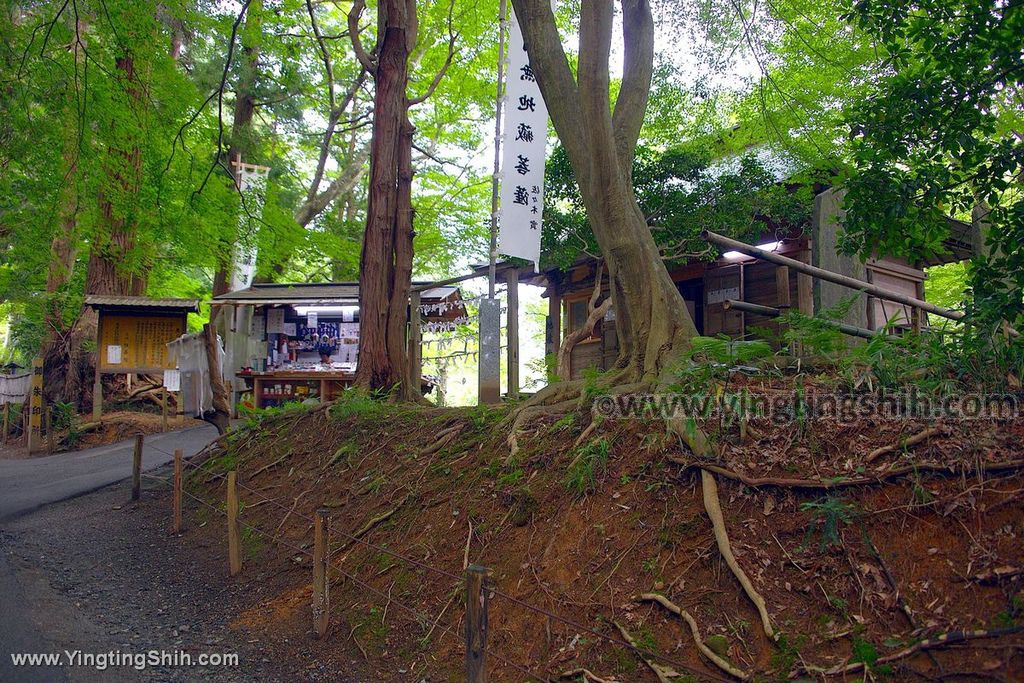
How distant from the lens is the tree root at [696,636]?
4078 millimetres

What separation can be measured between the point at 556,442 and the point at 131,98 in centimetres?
1260

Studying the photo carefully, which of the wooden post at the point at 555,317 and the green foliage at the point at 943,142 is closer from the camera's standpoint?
the green foliage at the point at 943,142

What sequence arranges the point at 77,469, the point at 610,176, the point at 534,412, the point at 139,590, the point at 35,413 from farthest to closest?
the point at 35,413, the point at 77,469, the point at 139,590, the point at 534,412, the point at 610,176

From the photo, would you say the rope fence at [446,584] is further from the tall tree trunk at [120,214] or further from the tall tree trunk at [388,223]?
the tall tree trunk at [120,214]

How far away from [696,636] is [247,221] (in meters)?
15.2

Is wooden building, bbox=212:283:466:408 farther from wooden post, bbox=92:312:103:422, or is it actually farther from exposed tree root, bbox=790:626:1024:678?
exposed tree root, bbox=790:626:1024:678

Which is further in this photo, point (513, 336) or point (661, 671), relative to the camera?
point (513, 336)

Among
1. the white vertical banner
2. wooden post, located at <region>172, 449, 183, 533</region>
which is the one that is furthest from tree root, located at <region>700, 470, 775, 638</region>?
the white vertical banner

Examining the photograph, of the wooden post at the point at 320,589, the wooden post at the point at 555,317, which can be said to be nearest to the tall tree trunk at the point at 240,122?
the wooden post at the point at 555,317

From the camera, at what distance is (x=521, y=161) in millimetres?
11773

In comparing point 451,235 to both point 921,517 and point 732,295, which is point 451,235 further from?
point 921,517

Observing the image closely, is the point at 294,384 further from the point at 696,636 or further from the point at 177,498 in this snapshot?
the point at 696,636

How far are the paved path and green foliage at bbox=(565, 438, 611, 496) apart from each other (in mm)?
9561

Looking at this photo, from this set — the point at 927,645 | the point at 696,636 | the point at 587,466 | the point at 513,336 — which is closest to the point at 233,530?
the point at 587,466
